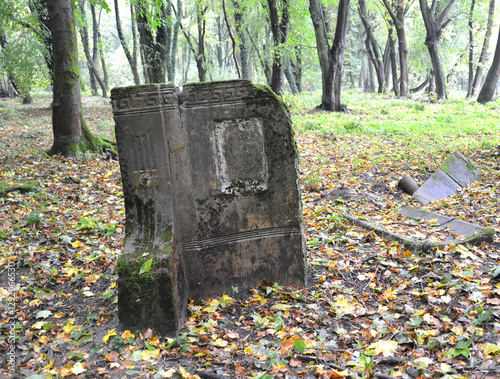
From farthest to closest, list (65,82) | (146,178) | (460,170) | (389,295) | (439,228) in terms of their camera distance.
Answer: (65,82), (460,170), (439,228), (389,295), (146,178)

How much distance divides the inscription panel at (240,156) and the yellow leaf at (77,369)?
1.85 meters

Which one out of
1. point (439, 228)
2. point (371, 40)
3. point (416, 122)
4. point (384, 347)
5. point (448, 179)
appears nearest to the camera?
point (384, 347)

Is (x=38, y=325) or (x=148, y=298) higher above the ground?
(x=148, y=298)

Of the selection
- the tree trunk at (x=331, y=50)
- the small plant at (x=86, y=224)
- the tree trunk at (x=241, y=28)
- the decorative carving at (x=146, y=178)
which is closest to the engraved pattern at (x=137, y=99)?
the decorative carving at (x=146, y=178)

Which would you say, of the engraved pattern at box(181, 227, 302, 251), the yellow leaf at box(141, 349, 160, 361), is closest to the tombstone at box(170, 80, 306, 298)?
the engraved pattern at box(181, 227, 302, 251)

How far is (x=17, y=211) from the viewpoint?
5496mm

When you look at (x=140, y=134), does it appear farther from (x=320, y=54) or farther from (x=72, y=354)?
(x=320, y=54)

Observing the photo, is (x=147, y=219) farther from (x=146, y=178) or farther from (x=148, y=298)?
(x=148, y=298)

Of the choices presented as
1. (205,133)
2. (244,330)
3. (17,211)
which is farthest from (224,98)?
(17,211)

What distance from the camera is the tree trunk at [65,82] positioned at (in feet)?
25.2

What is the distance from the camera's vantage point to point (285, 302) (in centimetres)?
375

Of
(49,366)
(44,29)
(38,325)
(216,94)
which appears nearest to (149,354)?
(49,366)

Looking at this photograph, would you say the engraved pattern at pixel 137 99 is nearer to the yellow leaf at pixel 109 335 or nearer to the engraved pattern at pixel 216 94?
the engraved pattern at pixel 216 94

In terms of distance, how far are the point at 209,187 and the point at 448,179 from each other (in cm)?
504
